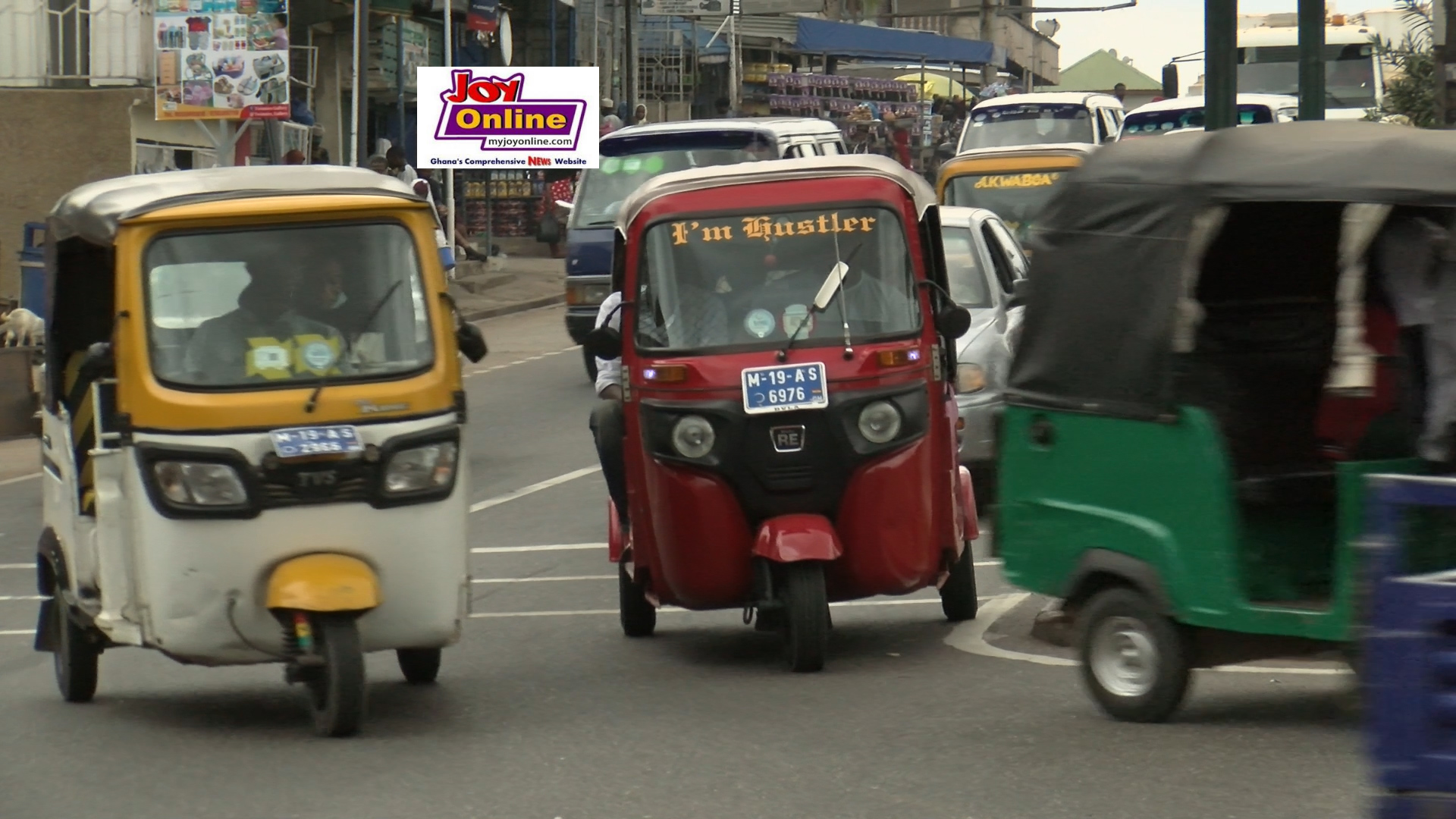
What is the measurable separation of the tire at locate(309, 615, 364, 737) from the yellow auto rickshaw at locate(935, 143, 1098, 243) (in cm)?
1550

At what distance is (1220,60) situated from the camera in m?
16.5

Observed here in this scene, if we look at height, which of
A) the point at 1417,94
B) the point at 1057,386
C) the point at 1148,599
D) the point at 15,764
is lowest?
the point at 15,764

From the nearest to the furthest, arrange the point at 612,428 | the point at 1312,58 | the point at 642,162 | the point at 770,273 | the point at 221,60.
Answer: the point at 770,273, the point at 612,428, the point at 1312,58, the point at 642,162, the point at 221,60

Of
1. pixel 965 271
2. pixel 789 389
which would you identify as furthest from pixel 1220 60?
pixel 789 389

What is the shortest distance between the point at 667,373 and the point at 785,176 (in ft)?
3.35

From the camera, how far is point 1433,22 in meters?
14.5

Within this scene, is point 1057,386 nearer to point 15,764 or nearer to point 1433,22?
point 15,764

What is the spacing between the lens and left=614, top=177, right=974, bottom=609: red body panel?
9.32 m

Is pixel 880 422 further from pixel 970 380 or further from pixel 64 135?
pixel 64 135

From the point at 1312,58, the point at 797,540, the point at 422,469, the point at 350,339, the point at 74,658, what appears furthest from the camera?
the point at 1312,58

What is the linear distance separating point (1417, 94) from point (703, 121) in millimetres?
6912

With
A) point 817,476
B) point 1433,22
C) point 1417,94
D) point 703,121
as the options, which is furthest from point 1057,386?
point 703,121

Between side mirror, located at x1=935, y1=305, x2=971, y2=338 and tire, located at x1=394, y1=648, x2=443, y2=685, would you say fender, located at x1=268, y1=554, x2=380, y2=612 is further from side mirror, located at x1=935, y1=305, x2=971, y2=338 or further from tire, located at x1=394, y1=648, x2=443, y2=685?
side mirror, located at x1=935, y1=305, x2=971, y2=338

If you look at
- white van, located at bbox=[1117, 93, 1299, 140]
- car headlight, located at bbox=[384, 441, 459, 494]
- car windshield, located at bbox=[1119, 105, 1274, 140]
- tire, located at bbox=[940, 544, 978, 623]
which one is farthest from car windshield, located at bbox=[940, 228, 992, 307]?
car windshield, located at bbox=[1119, 105, 1274, 140]
